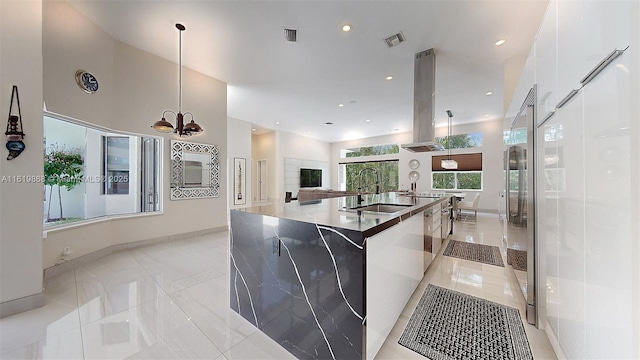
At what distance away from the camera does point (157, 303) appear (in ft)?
6.73

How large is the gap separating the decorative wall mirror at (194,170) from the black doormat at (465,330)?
14.0ft

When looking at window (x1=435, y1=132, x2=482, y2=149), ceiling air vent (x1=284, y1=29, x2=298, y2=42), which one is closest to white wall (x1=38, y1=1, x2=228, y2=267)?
ceiling air vent (x1=284, y1=29, x2=298, y2=42)

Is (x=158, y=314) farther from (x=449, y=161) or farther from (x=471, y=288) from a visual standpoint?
(x=449, y=161)

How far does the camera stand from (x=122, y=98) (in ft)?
11.5

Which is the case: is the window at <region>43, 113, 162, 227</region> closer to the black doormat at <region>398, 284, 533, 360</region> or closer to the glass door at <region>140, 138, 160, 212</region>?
the glass door at <region>140, 138, 160, 212</region>

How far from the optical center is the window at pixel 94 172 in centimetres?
292

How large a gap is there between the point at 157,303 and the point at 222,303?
0.60 meters

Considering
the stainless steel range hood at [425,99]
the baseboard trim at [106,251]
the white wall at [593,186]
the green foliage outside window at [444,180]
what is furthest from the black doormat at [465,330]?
the green foliage outside window at [444,180]

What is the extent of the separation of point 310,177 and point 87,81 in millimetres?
8162

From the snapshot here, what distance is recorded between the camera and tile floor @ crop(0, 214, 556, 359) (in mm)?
1499

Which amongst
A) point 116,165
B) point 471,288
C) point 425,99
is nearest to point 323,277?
point 471,288

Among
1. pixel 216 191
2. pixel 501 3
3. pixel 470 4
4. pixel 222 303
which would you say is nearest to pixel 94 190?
pixel 216 191

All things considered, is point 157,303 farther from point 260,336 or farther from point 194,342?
point 260,336

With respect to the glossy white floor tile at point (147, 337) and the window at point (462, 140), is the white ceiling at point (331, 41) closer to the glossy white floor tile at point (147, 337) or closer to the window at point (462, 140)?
the window at point (462, 140)
